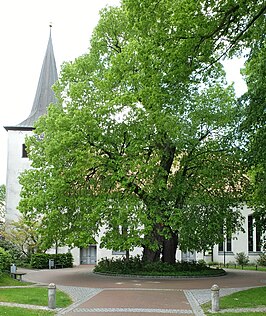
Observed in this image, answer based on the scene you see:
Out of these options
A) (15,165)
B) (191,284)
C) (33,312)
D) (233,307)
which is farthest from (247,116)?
(15,165)

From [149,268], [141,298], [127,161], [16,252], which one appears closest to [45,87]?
[16,252]

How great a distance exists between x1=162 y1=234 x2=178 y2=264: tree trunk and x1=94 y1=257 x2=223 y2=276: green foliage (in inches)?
17.6

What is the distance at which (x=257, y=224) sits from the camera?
76.0 feet

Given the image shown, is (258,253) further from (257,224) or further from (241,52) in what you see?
(241,52)

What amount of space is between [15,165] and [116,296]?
31.0 meters

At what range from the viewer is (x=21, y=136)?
1833 inches

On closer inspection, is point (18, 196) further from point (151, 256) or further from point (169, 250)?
point (169, 250)

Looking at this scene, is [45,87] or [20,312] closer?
[20,312]

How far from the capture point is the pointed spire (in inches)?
1903

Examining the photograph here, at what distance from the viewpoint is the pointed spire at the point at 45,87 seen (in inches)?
1903

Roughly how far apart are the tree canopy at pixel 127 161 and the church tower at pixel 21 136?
59.6ft

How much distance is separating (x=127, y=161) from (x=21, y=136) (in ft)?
79.7

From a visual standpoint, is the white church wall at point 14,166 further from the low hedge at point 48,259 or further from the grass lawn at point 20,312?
the grass lawn at point 20,312

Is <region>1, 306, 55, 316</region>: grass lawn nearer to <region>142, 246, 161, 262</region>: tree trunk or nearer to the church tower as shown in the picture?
<region>142, 246, 161, 262</region>: tree trunk
